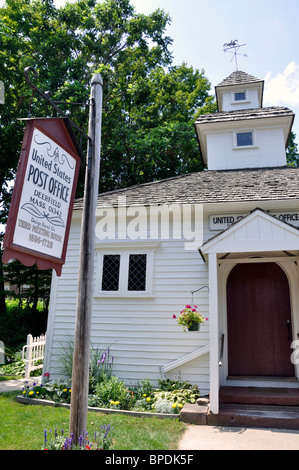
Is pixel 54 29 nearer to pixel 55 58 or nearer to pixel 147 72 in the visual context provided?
pixel 55 58

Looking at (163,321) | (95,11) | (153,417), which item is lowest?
(153,417)

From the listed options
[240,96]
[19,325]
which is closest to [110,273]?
[240,96]

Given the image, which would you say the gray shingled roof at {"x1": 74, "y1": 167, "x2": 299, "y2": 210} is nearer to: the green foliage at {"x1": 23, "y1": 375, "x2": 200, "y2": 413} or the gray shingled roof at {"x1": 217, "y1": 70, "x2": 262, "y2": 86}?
the green foliage at {"x1": 23, "y1": 375, "x2": 200, "y2": 413}

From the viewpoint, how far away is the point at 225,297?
25.5ft

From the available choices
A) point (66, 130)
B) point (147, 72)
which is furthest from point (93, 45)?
point (66, 130)

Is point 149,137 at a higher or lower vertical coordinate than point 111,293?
higher

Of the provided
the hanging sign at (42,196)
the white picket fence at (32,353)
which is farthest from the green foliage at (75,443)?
the white picket fence at (32,353)

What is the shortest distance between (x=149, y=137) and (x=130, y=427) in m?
14.1

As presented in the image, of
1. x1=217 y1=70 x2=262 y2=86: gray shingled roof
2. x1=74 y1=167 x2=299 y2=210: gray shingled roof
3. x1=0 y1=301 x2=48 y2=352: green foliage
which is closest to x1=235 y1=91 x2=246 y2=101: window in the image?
x1=217 y1=70 x2=262 y2=86: gray shingled roof

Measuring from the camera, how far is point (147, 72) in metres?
22.0

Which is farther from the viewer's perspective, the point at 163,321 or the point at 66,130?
the point at 163,321

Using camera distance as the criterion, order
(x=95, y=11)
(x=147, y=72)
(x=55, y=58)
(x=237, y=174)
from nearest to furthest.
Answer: (x=237, y=174)
(x=55, y=58)
(x=95, y=11)
(x=147, y=72)

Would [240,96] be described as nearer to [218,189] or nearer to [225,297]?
[218,189]

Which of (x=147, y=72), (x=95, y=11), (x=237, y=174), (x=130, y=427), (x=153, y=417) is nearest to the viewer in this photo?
(x=130, y=427)
